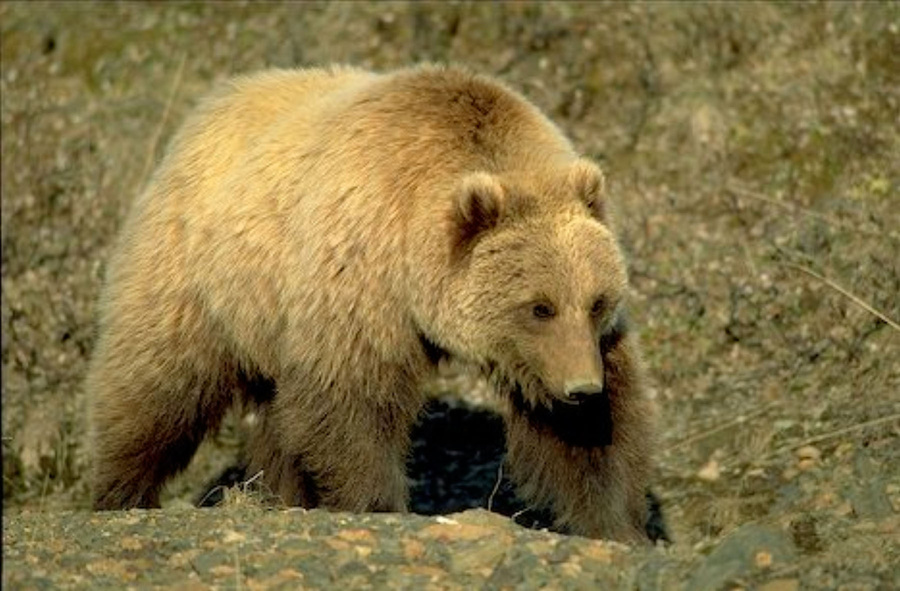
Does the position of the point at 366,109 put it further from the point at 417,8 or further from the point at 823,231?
the point at 417,8

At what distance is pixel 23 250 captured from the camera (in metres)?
11.7

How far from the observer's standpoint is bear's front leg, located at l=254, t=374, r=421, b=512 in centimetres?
711

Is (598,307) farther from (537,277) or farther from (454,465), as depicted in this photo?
(454,465)

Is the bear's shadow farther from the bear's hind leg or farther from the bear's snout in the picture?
the bear's snout

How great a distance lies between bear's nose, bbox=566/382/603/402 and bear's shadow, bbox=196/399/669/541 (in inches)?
117

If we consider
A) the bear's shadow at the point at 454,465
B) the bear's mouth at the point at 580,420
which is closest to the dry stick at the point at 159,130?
the bear's shadow at the point at 454,465

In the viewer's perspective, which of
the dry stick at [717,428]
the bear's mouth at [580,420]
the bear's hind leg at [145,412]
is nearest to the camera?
the bear's mouth at [580,420]

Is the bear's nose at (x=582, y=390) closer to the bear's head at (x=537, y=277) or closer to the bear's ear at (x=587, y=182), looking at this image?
the bear's head at (x=537, y=277)

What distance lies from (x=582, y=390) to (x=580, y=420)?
0.65 m

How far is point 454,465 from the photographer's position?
10211 millimetres

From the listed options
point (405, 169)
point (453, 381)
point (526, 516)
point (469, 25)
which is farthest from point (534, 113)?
point (469, 25)

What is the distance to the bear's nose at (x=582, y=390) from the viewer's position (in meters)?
6.61

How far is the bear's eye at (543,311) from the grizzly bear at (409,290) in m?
0.01

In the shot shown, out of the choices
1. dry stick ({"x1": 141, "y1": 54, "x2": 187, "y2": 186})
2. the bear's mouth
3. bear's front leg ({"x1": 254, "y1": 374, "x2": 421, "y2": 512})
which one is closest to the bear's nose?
the bear's mouth
